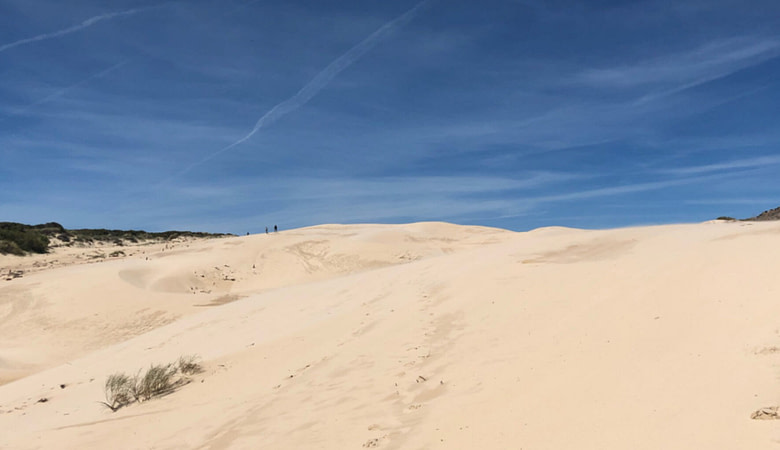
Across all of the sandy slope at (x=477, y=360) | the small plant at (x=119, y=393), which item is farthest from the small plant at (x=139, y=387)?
the sandy slope at (x=477, y=360)

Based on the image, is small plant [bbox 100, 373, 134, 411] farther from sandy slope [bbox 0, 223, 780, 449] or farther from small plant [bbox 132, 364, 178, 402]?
sandy slope [bbox 0, 223, 780, 449]

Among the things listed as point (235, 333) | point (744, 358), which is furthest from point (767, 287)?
point (235, 333)

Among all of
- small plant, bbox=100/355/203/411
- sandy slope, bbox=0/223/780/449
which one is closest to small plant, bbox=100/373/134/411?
small plant, bbox=100/355/203/411

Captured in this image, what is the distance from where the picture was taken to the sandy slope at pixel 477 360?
387 cm

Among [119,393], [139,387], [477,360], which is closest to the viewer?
[477,360]

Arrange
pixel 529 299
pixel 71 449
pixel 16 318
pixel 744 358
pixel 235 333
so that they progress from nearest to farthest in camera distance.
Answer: pixel 744 358 → pixel 71 449 → pixel 529 299 → pixel 235 333 → pixel 16 318

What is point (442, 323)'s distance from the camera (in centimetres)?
844

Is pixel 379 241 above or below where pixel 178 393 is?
above

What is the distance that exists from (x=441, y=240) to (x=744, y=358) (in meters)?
29.5

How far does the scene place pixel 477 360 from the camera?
6.03 meters

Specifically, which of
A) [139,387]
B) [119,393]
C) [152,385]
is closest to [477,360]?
[152,385]

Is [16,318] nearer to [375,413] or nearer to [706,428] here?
[375,413]

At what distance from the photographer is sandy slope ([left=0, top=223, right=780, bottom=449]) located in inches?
152

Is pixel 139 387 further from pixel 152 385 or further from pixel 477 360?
pixel 477 360
